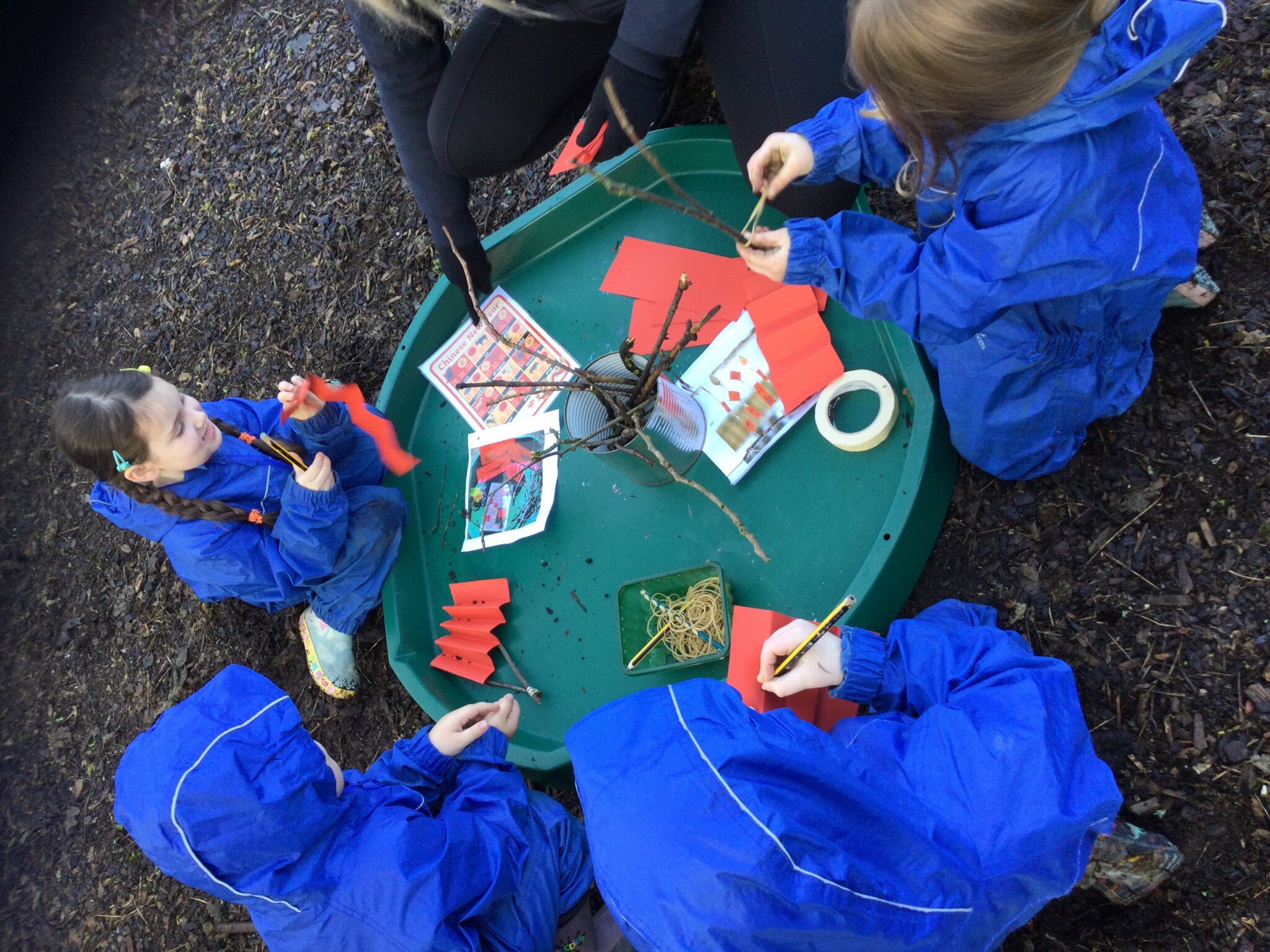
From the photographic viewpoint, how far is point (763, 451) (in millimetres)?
1727

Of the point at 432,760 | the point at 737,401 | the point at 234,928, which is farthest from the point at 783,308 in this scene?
the point at 234,928

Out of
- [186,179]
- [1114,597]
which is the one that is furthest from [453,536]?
[186,179]

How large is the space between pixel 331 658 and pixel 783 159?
1.61 metres

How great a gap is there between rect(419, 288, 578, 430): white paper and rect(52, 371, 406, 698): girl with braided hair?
0.27 metres

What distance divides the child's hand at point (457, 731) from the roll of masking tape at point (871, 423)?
0.90 metres

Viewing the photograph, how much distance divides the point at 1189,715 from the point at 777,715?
0.81 metres

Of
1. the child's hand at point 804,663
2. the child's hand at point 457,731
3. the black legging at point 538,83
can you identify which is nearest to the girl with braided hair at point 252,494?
the child's hand at point 457,731

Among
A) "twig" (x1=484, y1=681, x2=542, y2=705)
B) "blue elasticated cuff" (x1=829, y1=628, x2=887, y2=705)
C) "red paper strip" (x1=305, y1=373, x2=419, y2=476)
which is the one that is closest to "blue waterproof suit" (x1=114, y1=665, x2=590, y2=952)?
"twig" (x1=484, y1=681, x2=542, y2=705)

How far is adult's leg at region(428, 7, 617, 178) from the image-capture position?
5.82ft

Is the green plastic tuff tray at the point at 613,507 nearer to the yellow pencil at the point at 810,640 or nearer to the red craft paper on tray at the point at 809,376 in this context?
the red craft paper on tray at the point at 809,376

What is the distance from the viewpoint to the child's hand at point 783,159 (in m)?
1.39

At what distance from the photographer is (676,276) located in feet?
6.40

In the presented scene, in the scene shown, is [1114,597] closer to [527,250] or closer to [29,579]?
[527,250]

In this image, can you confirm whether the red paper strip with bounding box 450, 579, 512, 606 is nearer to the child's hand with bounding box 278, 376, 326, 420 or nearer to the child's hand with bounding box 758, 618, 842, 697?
the child's hand with bounding box 278, 376, 326, 420
